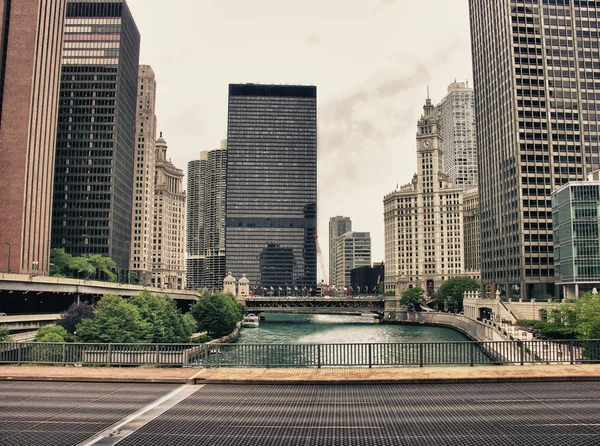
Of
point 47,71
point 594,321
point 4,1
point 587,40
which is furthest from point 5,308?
point 587,40

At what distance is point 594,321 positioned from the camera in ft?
212

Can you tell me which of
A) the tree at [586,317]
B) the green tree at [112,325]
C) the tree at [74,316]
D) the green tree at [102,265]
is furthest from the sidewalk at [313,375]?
the green tree at [102,265]

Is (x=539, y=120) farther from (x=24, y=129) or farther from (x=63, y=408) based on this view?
(x=63, y=408)

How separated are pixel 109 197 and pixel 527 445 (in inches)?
7249

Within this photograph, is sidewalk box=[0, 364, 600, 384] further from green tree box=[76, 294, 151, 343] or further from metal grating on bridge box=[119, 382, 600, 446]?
green tree box=[76, 294, 151, 343]

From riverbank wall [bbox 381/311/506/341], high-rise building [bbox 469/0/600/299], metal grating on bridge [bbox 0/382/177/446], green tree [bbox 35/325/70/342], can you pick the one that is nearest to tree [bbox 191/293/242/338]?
green tree [bbox 35/325/70/342]

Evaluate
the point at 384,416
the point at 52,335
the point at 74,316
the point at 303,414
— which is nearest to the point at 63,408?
the point at 303,414

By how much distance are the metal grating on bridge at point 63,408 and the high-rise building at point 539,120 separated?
124108 mm

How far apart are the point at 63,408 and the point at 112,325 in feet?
175

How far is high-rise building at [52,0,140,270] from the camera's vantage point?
184 m

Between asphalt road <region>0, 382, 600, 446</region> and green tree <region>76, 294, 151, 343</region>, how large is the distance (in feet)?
156

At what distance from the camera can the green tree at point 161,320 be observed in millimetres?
82812

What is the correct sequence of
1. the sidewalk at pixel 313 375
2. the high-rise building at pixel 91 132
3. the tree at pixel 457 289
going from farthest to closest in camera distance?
the high-rise building at pixel 91 132
the tree at pixel 457 289
the sidewalk at pixel 313 375

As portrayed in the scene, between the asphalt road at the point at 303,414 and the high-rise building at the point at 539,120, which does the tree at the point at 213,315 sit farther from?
the asphalt road at the point at 303,414
